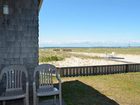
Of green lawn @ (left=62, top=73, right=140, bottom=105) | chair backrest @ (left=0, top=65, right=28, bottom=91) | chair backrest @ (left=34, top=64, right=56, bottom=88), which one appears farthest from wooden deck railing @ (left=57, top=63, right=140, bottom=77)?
chair backrest @ (left=0, top=65, right=28, bottom=91)

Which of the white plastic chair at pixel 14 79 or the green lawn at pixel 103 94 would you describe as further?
the green lawn at pixel 103 94

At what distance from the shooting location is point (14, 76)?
4320mm

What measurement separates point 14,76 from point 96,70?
20.4 ft

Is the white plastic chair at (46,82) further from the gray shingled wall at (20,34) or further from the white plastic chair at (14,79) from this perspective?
the gray shingled wall at (20,34)

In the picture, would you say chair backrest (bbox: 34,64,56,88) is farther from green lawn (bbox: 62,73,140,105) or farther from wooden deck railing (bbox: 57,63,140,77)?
wooden deck railing (bbox: 57,63,140,77)

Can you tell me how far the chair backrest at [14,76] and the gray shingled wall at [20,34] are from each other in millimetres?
365

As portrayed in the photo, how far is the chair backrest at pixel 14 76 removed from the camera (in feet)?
13.6

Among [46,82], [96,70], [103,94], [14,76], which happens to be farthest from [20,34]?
[96,70]

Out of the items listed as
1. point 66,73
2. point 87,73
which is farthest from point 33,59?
point 87,73

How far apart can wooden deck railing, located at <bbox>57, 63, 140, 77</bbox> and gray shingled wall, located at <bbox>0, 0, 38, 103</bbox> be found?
4627 millimetres

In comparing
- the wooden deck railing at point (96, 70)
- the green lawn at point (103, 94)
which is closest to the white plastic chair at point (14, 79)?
the green lawn at point (103, 94)

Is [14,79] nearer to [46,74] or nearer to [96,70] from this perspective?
[46,74]

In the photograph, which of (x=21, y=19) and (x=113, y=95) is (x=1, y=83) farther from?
(x=113, y=95)

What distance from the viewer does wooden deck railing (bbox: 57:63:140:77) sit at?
373 inches
